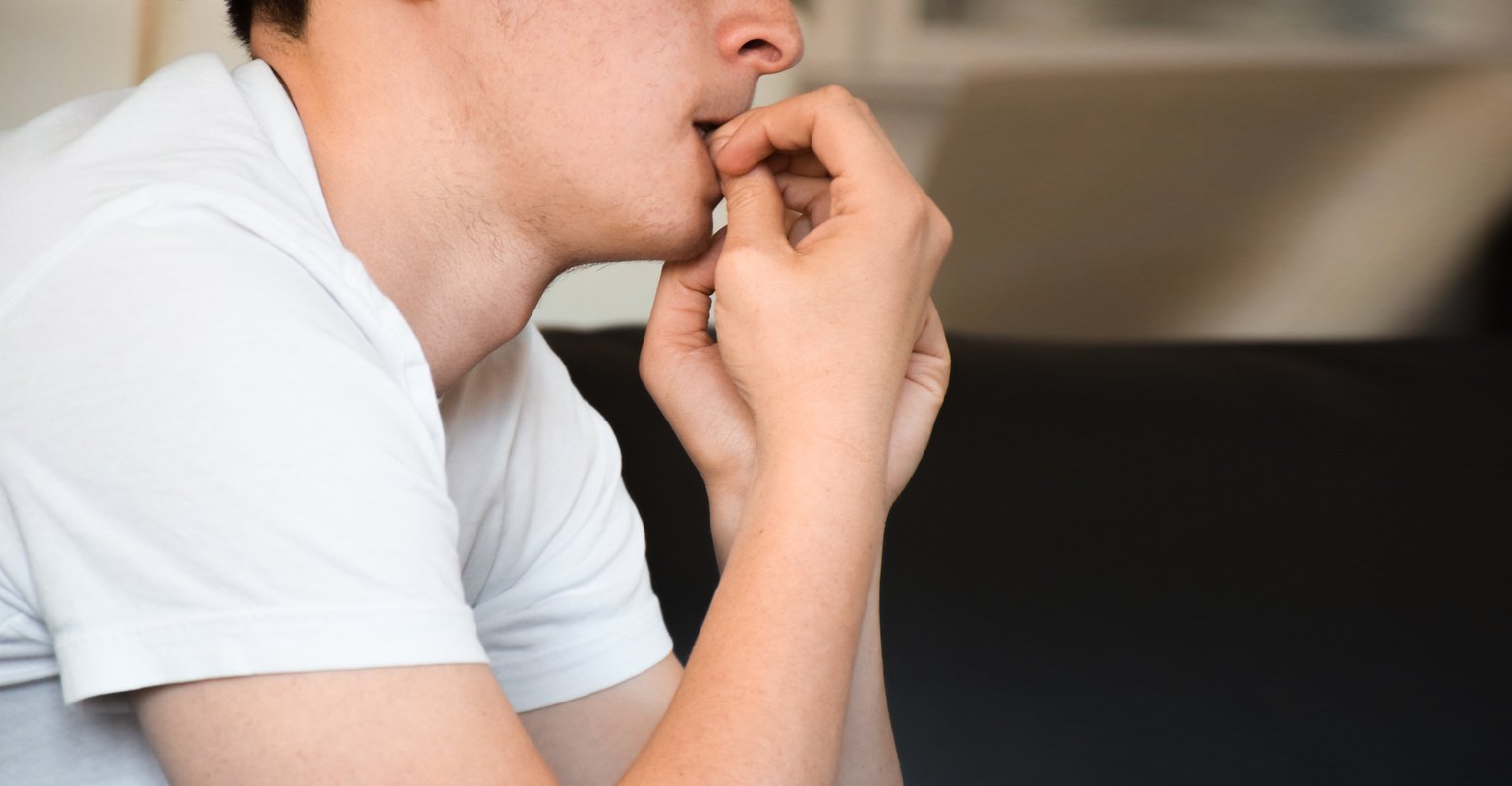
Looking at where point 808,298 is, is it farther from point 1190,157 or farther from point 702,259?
point 1190,157

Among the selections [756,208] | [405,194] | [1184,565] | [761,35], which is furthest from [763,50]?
[1184,565]

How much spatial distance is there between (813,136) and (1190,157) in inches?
42.5

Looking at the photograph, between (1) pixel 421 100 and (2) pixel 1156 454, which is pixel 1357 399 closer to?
(2) pixel 1156 454

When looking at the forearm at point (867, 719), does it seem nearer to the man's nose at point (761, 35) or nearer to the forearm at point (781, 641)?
the forearm at point (781, 641)

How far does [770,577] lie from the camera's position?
2.19ft

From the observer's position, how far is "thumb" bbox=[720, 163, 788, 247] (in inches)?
30.8

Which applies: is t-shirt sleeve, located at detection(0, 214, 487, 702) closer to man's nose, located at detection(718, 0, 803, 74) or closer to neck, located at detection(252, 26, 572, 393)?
neck, located at detection(252, 26, 572, 393)

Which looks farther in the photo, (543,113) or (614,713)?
(614,713)

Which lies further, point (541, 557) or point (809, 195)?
point (541, 557)

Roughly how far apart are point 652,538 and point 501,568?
11.2 inches

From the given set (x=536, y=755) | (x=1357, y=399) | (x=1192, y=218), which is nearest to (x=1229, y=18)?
(x=1192, y=218)

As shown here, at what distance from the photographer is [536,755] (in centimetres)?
59

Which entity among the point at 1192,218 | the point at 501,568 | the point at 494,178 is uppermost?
the point at 494,178

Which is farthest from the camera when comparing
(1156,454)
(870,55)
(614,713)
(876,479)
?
(870,55)
